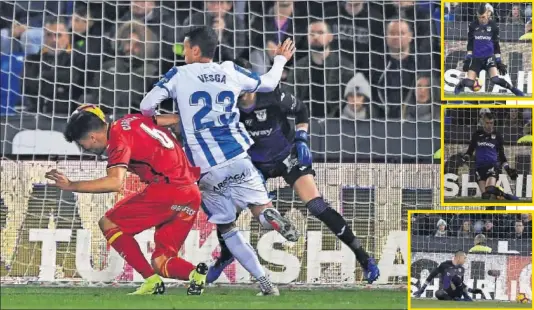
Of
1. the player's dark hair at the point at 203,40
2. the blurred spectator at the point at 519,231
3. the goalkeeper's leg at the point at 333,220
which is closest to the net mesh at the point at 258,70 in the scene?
the blurred spectator at the point at 519,231

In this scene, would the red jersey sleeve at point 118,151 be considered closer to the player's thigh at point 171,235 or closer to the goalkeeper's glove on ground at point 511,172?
the player's thigh at point 171,235

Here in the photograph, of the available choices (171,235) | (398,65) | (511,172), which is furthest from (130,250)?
(398,65)

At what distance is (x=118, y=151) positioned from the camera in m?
8.40

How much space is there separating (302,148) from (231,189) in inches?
25.4

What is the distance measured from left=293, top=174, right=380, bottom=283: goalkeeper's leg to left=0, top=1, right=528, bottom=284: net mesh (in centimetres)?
95

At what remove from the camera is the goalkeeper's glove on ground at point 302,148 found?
9.40 metres

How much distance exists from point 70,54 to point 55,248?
177 cm

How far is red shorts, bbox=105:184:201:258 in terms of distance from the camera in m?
8.84

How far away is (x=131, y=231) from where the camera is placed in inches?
349

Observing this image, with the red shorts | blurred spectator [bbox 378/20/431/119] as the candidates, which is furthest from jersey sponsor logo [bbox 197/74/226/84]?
blurred spectator [bbox 378/20/431/119]

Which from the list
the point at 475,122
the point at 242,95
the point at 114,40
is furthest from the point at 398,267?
the point at 114,40

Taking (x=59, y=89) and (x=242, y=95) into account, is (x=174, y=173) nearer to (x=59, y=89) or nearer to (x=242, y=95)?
(x=242, y=95)

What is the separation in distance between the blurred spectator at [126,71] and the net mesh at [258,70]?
0.04 ft

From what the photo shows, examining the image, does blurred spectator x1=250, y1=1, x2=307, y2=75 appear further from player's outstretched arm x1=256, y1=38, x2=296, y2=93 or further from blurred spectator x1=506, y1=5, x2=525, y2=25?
player's outstretched arm x1=256, y1=38, x2=296, y2=93
